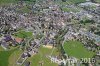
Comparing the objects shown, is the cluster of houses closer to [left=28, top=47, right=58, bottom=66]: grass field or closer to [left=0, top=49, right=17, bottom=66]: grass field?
[left=0, top=49, right=17, bottom=66]: grass field

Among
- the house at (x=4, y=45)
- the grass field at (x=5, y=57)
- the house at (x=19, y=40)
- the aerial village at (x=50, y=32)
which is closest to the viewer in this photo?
the grass field at (x=5, y=57)

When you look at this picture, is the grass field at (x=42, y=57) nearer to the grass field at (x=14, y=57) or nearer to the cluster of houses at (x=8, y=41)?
the grass field at (x=14, y=57)

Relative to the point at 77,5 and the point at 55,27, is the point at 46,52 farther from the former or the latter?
the point at 77,5

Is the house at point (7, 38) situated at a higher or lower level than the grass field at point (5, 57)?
higher

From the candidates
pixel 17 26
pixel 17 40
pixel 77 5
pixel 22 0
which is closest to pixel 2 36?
pixel 17 40

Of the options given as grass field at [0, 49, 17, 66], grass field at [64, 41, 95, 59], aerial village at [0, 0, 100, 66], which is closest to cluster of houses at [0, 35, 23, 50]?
aerial village at [0, 0, 100, 66]

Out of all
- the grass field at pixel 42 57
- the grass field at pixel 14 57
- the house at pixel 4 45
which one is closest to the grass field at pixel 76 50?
the grass field at pixel 42 57

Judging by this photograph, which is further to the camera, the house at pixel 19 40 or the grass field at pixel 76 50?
the house at pixel 19 40
